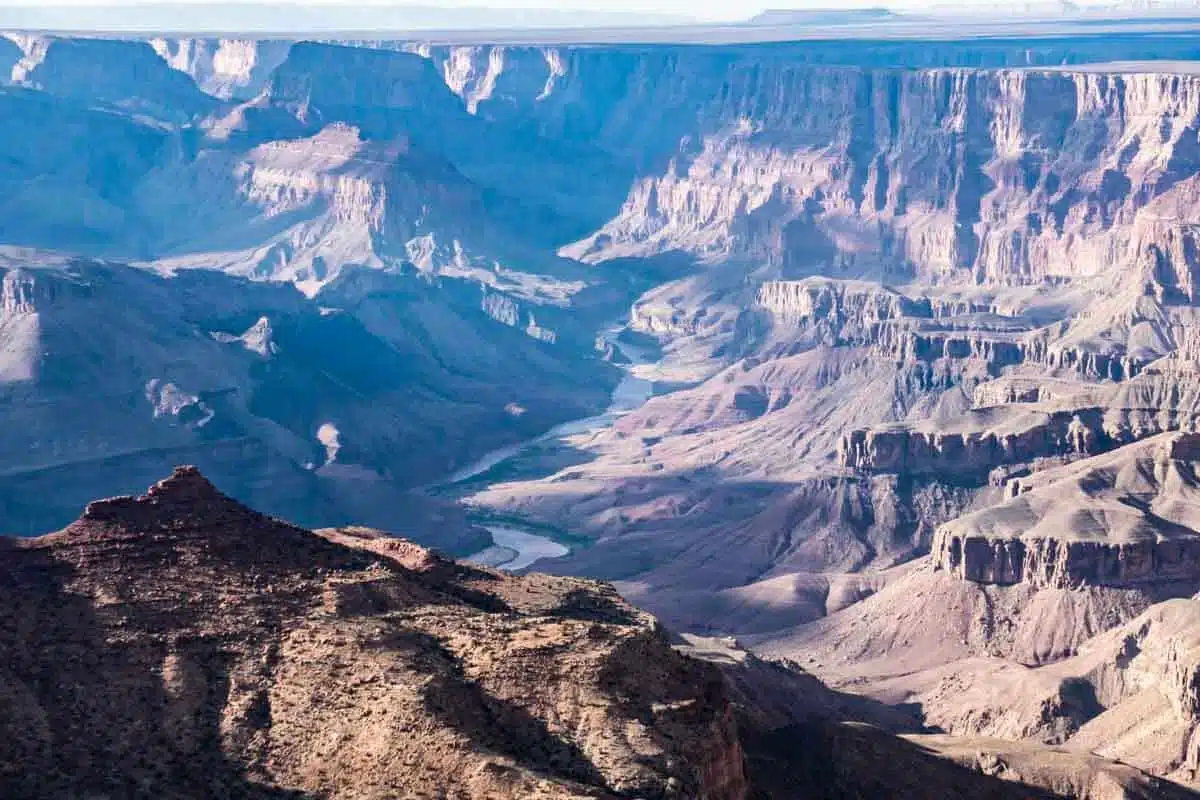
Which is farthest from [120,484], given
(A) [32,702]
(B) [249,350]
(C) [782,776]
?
(A) [32,702]

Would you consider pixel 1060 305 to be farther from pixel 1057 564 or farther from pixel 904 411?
pixel 1057 564

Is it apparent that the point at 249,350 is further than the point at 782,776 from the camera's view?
Yes

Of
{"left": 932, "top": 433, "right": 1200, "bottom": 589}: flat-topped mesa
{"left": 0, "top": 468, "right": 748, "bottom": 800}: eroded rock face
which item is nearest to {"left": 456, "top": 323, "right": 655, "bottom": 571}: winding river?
{"left": 932, "top": 433, "right": 1200, "bottom": 589}: flat-topped mesa

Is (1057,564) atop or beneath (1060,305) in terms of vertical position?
beneath

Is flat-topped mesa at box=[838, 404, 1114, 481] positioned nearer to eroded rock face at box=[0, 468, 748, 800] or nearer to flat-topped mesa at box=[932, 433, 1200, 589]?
flat-topped mesa at box=[932, 433, 1200, 589]

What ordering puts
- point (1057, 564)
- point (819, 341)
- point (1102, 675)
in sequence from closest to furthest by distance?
point (1102, 675), point (1057, 564), point (819, 341)
